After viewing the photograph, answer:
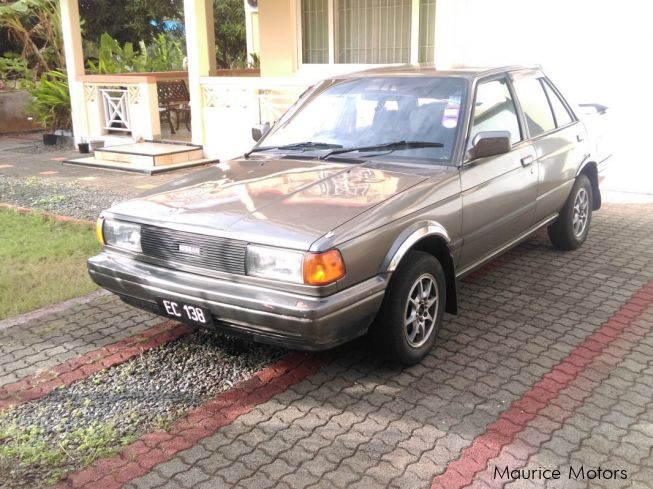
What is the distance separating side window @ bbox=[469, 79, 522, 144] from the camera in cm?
462

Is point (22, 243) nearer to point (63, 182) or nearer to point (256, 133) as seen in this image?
point (256, 133)

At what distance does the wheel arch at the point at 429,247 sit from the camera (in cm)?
364

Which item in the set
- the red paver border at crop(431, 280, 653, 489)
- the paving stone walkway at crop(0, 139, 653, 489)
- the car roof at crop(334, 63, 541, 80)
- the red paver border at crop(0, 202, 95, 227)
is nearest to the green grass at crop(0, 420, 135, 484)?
the paving stone walkway at crop(0, 139, 653, 489)

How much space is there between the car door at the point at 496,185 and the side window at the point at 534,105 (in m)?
0.20

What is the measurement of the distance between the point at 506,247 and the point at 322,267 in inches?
89.6

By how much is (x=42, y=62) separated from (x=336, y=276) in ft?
52.5

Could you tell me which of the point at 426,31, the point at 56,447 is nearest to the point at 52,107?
the point at 426,31

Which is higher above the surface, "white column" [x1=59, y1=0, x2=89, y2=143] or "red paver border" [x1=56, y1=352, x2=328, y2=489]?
"white column" [x1=59, y1=0, x2=89, y2=143]

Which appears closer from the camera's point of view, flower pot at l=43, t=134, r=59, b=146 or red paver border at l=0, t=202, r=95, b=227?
red paver border at l=0, t=202, r=95, b=227

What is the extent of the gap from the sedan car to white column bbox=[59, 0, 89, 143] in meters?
9.63

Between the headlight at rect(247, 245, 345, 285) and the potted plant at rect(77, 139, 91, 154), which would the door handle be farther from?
the potted plant at rect(77, 139, 91, 154)

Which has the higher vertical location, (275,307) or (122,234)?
(122,234)

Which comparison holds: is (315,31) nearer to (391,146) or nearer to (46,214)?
(46,214)

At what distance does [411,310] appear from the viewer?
12.9ft
